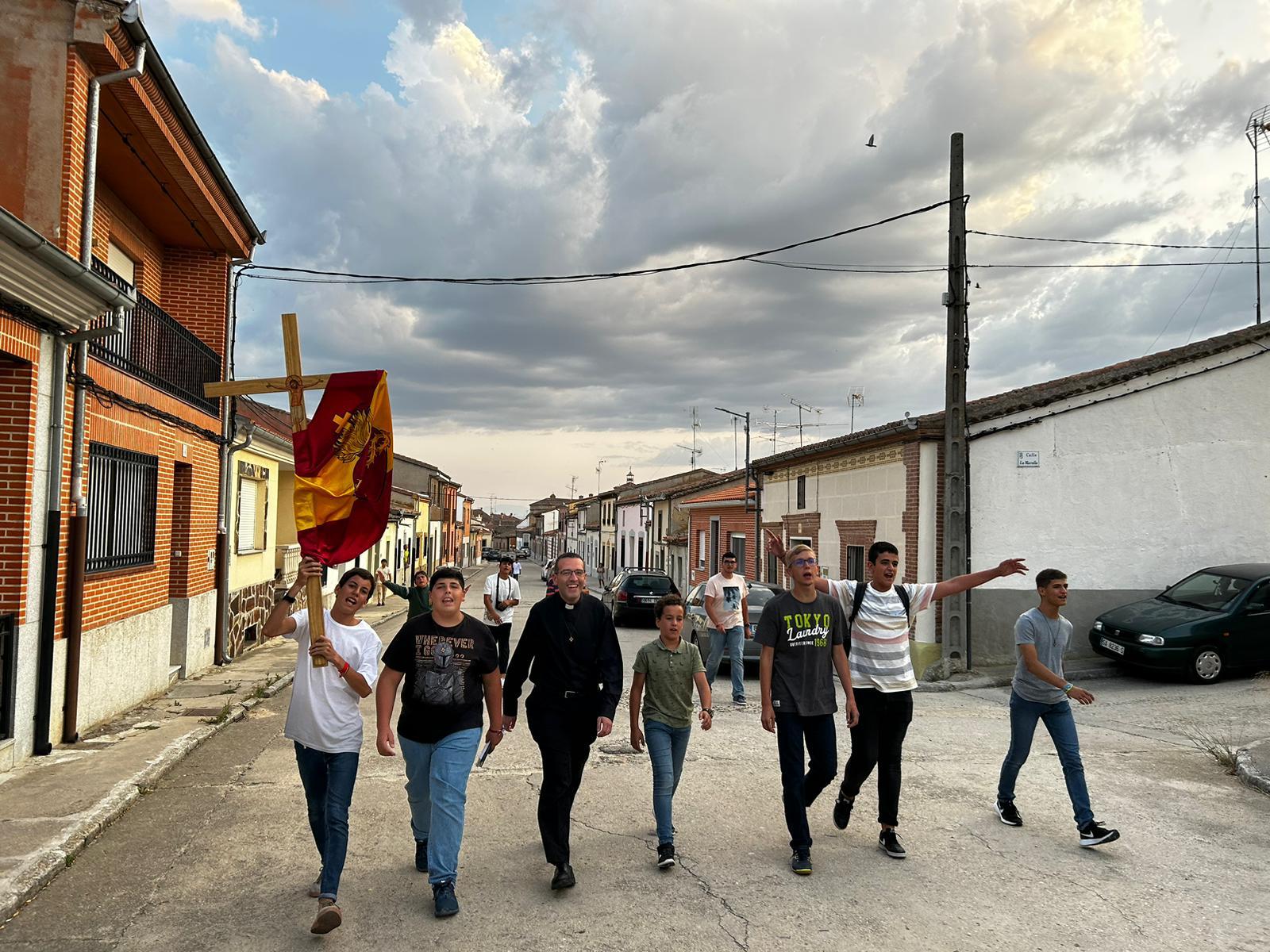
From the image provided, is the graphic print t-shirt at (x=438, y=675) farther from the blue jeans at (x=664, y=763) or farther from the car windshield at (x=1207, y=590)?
the car windshield at (x=1207, y=590)

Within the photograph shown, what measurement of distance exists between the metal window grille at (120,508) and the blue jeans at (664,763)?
6.24 metres

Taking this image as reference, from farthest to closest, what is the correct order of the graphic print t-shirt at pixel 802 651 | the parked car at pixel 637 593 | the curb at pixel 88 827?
the parked car at pixel 637 593
the graphic print t-shirt at pixel 802 651
the curb at pixel 88 827

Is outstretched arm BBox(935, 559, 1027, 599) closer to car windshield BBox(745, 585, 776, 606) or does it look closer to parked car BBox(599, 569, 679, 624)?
car windshield BBox(745, 585, 776, 606)

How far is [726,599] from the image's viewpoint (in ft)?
35.6

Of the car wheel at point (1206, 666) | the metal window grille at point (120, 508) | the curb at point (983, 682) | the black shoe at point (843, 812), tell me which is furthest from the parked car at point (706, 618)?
the metal window grille at point (120, 508)

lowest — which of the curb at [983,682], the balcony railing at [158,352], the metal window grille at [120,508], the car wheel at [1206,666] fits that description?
the curb at [983,682]

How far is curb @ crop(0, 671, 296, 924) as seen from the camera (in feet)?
15.2

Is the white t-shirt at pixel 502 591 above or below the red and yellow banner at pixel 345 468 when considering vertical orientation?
below

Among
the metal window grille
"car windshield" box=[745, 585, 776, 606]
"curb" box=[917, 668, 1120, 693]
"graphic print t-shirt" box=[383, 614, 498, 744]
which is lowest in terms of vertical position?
"curb" box=[917, 668, 1120, 693]

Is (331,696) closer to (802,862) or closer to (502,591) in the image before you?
(802,862)

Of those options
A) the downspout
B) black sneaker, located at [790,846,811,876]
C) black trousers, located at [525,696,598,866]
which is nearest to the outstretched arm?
black sneaker, located at [790,846,811,876]

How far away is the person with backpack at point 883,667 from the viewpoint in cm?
536

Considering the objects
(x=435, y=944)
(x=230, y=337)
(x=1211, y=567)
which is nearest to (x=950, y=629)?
(x=1211, y=567)

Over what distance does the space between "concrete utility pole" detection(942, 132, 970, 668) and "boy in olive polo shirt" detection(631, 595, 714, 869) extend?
325 inches
